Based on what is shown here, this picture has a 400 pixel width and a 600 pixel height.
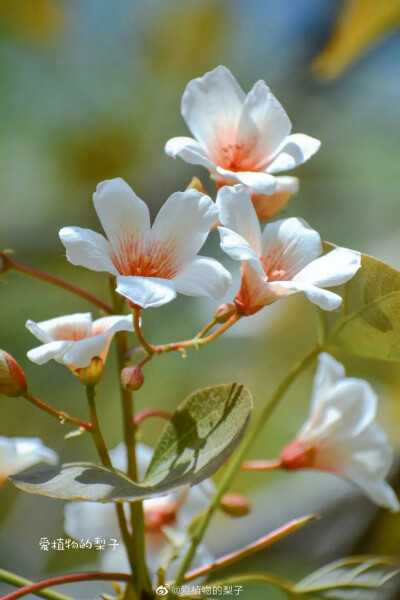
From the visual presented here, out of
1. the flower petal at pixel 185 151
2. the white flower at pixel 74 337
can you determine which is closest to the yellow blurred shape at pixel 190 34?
the flower petal at pixel 185 151

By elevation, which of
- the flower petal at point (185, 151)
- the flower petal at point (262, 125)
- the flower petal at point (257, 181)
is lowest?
the flower petal at point (257, 181)

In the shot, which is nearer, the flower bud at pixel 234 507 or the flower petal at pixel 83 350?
the flower petal at pixel 83 350

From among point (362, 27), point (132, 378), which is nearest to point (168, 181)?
point (362, 27)

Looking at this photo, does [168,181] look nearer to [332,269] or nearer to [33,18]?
[33,18]

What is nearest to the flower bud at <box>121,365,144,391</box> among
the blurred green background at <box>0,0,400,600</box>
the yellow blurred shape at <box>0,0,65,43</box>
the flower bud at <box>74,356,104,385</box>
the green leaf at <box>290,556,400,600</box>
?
the flower bud at <box>74,356,104,385</box>

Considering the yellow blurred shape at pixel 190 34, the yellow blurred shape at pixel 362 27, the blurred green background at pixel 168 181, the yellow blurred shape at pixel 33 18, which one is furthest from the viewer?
the yellow blurred shape at pixel 190 34

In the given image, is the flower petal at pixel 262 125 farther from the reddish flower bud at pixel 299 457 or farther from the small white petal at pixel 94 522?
the small white petal at pixel 94 522

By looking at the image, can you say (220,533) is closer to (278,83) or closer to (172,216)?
(172,216)

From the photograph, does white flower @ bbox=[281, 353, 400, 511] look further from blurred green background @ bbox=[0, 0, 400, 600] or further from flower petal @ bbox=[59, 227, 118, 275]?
blurred green background @ bbox=[0, 0, 400, 600]
